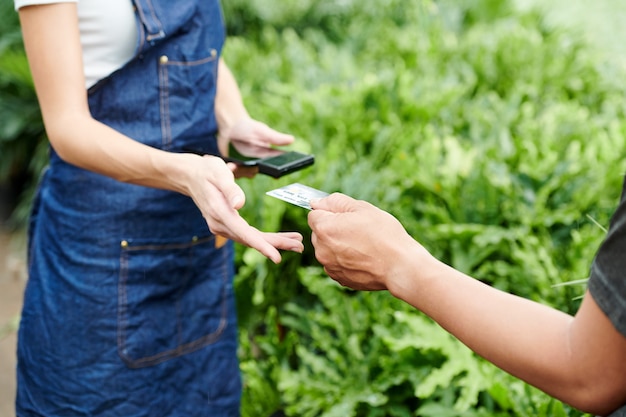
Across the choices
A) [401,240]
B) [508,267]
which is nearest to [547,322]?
[401,240]

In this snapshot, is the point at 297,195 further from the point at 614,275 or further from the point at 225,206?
the point at 614,275

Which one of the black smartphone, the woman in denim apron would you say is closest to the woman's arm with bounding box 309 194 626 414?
the black smartphone

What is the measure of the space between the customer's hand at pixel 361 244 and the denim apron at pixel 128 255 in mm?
589

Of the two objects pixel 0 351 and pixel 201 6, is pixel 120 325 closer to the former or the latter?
pixel 201 6

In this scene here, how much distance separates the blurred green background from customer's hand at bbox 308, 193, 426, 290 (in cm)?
60

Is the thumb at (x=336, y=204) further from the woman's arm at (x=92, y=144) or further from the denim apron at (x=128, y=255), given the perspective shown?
the denim apron at (x=128, y=255)

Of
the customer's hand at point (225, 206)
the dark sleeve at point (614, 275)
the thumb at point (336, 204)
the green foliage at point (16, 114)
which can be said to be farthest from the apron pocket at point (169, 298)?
the green foliage at point (16, 114)

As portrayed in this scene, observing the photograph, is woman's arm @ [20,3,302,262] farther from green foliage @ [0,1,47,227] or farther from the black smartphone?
green foliage @ [0,1,47,227]

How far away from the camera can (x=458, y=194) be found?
114 inches

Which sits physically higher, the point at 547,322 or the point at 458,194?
the point at 547,322

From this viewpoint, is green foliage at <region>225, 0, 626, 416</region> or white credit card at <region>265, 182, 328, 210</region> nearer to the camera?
white credit card at <region>265, 182, 328, 210</region>

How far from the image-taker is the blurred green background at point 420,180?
7.55ft

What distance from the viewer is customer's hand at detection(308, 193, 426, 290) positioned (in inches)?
48.6

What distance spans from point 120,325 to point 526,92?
8.93 feet
